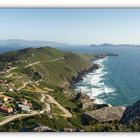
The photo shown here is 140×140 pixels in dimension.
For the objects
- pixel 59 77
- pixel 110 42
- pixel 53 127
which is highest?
pixel 110 42

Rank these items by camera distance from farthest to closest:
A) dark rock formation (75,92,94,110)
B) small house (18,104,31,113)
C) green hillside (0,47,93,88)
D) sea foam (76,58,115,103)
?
green hillside (0,47,93,88)
sea foam (76,58,115,103)
dark rock formation (75,92,94,110)
small house (18,104,31,113)

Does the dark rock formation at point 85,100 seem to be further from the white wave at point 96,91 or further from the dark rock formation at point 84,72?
the dark rock formation at point 84,72

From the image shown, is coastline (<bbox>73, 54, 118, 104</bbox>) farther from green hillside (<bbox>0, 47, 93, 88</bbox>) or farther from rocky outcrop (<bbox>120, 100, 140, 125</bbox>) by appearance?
rocky outcrop (<bbox>120, 100, 140, 125</bbox>)

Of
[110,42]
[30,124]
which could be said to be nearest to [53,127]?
[30,124]

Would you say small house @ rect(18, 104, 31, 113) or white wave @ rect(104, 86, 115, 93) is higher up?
white wave @ rect(104, 86, 115, 93)

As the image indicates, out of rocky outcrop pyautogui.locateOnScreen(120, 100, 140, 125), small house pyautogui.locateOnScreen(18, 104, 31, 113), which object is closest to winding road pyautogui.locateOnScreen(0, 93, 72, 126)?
small house pyautogui.locateOnScreen(18, 104, 31, 113)

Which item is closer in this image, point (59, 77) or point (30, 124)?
point (30, 124)

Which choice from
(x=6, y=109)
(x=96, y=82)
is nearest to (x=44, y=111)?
(x=6, y=109)

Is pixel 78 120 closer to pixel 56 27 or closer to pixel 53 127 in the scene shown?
pixel 53 127
